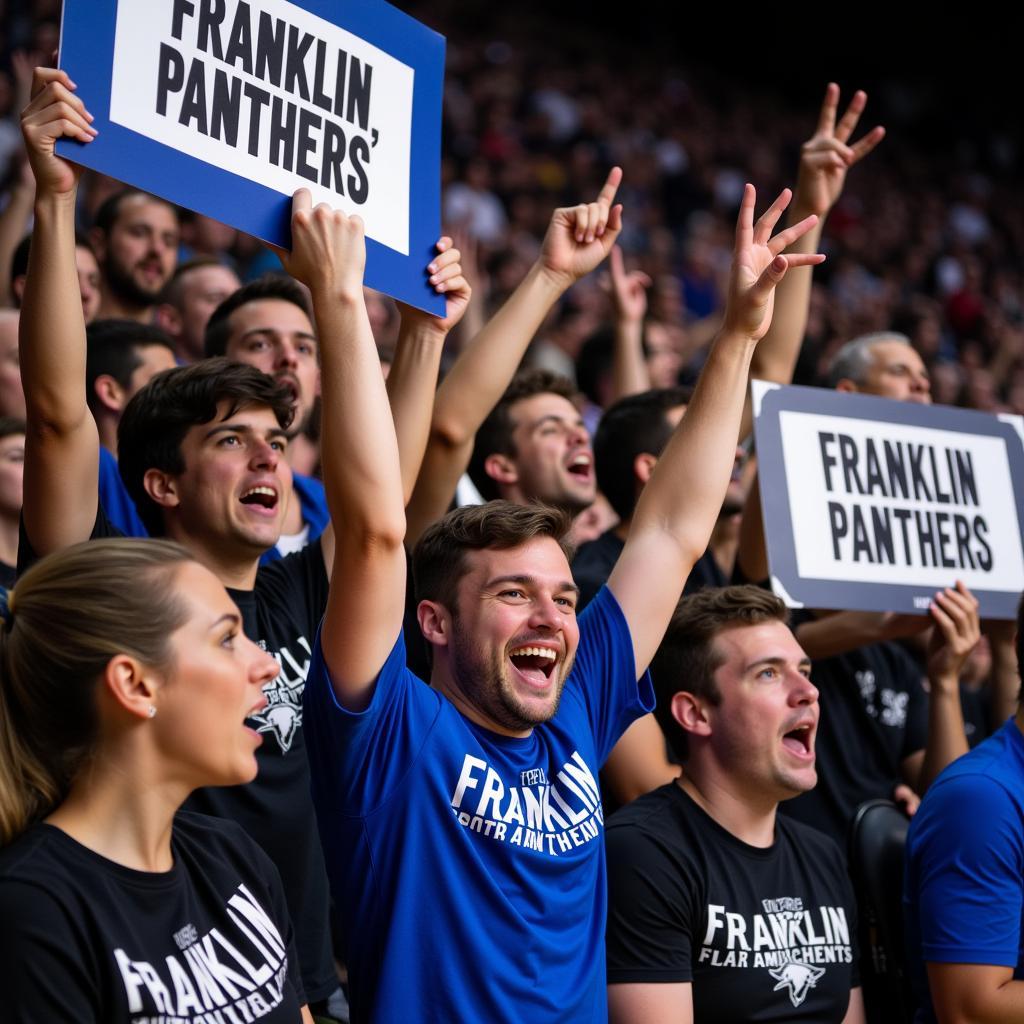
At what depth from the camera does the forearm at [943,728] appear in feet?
12.7

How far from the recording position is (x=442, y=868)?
2451mm

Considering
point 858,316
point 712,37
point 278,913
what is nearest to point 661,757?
point 278,913

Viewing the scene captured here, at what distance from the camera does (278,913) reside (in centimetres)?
227

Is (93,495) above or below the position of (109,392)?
below

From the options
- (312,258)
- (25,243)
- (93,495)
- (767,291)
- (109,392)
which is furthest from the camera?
(25,243)

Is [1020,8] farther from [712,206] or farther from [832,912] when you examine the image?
[832,912]

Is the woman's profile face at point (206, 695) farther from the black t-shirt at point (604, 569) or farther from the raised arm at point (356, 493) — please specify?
the black t-shirt at point (604, 569)

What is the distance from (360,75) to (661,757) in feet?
5.67

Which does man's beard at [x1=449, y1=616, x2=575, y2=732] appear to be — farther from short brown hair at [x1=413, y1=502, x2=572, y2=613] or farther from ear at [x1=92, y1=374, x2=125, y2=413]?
ear at [x1=92, y1=374, x2=125, y2=413]

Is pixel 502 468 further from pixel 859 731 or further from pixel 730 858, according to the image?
pixel 730 858

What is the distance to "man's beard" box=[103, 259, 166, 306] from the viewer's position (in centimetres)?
493

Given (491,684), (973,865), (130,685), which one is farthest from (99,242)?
(973,865)

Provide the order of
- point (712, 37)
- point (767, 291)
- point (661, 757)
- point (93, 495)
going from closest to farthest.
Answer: point (93, 495), point (767, 291), point (661, 757), point (712, 37)

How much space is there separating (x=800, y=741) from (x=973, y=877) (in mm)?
470
